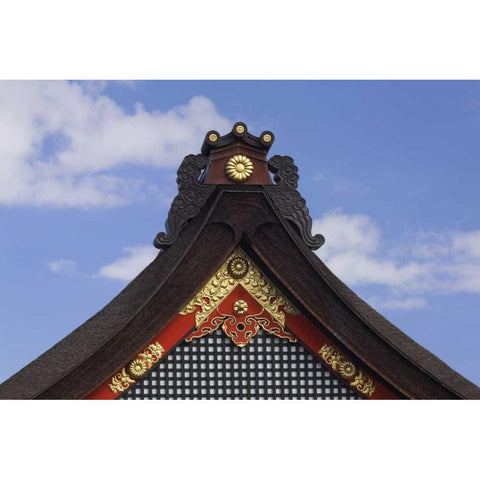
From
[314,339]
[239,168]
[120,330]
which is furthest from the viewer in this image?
[239,168]

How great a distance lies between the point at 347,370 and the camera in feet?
25.7

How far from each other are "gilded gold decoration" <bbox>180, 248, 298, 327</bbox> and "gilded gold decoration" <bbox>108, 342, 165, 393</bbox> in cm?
40

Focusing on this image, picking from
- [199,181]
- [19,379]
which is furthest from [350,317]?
[19,379]

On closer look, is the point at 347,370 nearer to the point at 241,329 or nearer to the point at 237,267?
the point at 241,329

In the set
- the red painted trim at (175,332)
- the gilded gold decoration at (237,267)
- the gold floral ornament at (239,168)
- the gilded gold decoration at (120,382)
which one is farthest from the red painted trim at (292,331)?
the gold floral ornament at (239,168)

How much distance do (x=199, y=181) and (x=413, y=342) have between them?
228 cm

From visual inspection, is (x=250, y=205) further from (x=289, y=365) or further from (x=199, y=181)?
(x=289, y=365)

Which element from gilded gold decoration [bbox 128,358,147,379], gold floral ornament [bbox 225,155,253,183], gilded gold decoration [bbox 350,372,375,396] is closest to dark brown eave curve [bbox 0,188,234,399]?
gilded gold decoration [bbox 128,358,147,379]

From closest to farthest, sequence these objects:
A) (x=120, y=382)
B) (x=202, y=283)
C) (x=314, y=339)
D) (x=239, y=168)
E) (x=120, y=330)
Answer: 1. (x=120, y=330)
2. (x=120, y=382)
3. (x=202, y=283)
4. (x=314, y=339)
5. (x=239, y=168)

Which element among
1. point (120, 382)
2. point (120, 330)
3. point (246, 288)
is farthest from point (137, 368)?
point (246, 288)

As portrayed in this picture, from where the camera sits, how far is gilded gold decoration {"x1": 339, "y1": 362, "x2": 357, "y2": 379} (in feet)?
25.7

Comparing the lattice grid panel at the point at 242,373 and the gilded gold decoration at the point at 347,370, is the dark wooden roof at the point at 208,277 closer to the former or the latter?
the gilded gold decoration at the point at 347,370

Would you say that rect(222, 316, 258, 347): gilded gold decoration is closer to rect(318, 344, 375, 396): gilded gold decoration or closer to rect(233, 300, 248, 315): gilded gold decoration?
rect(233, 300, 248, 315): gilded gold decoration

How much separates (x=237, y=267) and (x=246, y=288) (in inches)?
7.1
